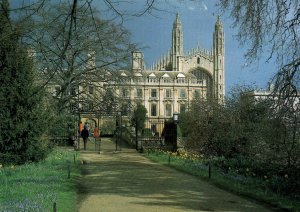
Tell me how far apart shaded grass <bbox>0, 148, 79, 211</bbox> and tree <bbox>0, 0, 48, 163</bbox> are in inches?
66.8

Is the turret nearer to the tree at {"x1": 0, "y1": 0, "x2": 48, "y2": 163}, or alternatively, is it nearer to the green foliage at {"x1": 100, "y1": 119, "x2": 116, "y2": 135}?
the tree at {"x1": 0, "y1": 0, "x2": 48, "y2": 163}

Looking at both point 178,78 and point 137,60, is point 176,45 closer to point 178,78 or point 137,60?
point 178,78

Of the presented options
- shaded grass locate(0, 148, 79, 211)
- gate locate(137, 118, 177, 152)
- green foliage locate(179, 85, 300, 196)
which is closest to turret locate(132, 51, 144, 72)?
gate locate(137, 118, 177, 152)

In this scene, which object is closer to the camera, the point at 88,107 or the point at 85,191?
the point at 85,191

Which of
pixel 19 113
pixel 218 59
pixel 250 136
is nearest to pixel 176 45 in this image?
pixel 218 59

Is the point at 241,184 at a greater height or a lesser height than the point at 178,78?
lesser

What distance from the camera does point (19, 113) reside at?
1638 centimetres

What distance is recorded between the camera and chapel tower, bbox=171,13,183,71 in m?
120

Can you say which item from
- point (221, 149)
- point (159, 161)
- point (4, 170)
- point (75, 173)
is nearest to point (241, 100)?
point (221, 149)

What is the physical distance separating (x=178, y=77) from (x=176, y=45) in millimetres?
21689

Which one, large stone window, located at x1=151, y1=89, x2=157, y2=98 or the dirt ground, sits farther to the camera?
large stone window, located at x1=151, y1=89, x2=157, y2=98

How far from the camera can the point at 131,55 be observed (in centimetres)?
2716

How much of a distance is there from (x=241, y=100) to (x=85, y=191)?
11.9 meters

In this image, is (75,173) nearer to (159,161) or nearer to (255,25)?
(159,161)
